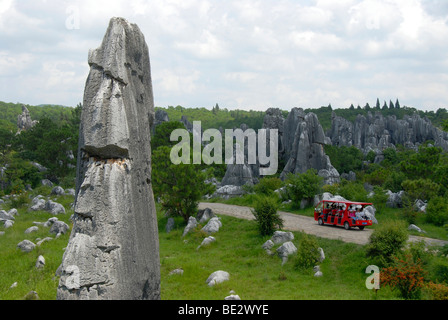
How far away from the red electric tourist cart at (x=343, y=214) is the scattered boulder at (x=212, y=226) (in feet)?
16.9

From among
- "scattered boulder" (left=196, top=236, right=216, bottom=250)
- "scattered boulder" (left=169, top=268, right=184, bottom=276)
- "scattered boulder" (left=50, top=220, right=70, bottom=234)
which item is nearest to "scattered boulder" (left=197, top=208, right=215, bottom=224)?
"scattered boulder" (left=196, top=236, right=216, bottom=250)

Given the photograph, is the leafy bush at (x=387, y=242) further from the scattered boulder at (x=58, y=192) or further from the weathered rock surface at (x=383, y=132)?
the weathered rock surface at (x=383, y=132)

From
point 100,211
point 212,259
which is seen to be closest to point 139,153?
point 100,211

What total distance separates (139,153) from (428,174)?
2619cm

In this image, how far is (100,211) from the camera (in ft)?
23.0

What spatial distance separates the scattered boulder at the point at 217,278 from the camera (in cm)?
1234

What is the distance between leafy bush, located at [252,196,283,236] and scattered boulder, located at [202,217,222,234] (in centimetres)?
280

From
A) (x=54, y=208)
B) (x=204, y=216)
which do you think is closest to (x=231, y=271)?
(x=204, y=216)

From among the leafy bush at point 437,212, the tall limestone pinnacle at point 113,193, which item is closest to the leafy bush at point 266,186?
the leafy bush at point 437,212

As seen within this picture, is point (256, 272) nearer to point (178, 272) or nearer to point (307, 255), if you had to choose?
point (307, 255)

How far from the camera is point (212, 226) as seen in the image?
20609 millimetres

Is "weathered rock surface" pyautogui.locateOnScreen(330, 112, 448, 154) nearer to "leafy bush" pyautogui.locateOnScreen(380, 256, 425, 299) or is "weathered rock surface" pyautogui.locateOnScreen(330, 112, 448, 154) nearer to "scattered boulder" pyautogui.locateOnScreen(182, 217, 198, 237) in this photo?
"scattered boulder" pyautogui.locateOnScreen(182, 217, 198, 237)

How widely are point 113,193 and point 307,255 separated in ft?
29.1

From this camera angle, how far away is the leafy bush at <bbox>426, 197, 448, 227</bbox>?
64.5ft
